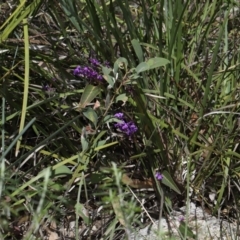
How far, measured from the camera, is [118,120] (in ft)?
5.40

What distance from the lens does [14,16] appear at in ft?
5.97

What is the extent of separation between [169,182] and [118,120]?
0.24 m

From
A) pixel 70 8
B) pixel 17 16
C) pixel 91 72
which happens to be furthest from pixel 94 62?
pixel 17 16

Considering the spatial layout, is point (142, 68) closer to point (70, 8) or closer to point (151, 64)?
point (151, 64)

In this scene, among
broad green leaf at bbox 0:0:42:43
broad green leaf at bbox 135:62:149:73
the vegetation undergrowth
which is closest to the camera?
broad green leaf at bbox 135:62:149:73

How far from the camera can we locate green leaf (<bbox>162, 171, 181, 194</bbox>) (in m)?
1.67

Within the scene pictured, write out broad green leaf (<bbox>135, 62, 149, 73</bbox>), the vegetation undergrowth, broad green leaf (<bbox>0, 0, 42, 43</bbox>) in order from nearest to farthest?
broad green leaf (<bbox>135, 62, 149, 73</bbox>), the vegetation undergrowth, broad green leaf (<bbox>0, 0, 42, 43</bbox>)

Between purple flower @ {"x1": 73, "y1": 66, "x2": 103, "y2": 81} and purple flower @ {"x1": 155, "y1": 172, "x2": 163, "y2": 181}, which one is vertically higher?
purple flower @ {"x1": 73, "y1": 66, "x2": 103, "y2": 81}

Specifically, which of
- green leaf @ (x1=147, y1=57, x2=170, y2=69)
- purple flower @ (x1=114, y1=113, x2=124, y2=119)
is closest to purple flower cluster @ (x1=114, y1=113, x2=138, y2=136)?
purple flower @ (x1=114, y1=113, x2=124, y2=119)

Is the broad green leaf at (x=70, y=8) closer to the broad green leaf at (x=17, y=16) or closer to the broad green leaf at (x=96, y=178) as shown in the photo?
the broad green leaf at (x=17, y=16)

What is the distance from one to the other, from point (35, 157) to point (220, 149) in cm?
58

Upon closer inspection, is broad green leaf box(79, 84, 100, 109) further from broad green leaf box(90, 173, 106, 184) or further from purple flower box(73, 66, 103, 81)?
broad green leaf box(90, 173, 106, 184)

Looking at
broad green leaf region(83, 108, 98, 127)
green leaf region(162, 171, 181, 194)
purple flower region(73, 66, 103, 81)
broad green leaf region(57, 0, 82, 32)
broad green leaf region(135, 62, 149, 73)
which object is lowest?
green leaf region(162, 171, 181, 194)

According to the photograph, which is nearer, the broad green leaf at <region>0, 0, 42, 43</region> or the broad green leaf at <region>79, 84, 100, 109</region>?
the broad green leaf at <region>79, 84, 100, 109</region>
